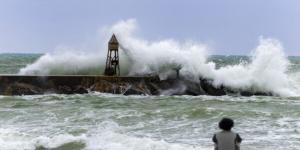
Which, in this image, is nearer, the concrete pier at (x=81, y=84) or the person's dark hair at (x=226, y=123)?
the person's dark hair at (x=226, y=123)

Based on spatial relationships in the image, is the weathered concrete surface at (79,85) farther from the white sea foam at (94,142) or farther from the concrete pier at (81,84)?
the white sea foam at (94,142)

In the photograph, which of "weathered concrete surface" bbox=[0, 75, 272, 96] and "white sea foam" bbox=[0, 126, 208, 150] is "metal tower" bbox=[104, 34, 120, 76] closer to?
"weathered concrete surface" bbox=[0, 75, 272, 96]

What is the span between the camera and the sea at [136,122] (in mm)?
11156

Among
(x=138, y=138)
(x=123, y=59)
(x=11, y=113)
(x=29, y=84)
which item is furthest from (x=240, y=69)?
(x=138, y=138)

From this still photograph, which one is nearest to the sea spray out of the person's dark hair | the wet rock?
the wet rock

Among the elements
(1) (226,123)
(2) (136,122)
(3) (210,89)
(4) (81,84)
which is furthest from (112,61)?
(1) (226,123)

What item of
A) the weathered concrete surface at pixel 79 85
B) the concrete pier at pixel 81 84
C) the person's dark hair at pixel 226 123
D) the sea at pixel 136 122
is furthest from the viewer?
the concrete pier at pixel 81 84

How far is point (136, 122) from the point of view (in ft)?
46.9

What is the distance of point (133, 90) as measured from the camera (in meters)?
21.0

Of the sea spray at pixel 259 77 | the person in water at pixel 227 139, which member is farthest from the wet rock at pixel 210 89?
the person in water at pixel 227 139

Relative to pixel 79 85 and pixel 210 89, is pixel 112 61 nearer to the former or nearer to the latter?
pixel 79 85

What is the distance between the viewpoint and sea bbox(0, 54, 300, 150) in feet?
36.6

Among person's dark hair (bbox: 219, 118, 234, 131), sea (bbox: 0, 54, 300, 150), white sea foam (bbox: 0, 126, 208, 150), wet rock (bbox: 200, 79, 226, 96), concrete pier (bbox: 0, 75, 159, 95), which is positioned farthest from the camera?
wet rock (bbox: 200, 79, 226, 96)

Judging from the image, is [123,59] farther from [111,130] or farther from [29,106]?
[111,130]
